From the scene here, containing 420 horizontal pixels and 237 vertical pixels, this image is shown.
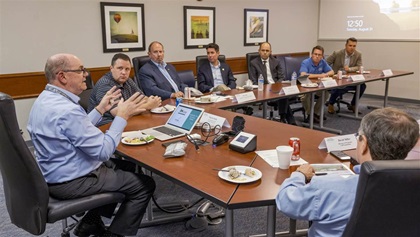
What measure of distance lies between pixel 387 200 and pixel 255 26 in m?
5.87

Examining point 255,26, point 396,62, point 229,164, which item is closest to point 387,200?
point 229,164

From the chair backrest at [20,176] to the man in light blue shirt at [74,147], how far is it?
155mm

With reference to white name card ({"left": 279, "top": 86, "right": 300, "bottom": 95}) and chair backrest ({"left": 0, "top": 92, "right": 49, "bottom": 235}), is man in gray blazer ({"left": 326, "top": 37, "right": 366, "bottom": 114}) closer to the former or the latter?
white name card ({"left": 279, "top": 86, "right": 300, "bottom": 95})

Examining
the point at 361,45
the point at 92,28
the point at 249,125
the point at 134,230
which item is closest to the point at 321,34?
the point at 361,45

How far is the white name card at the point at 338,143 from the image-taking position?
199 cm

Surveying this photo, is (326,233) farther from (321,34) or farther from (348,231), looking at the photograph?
(321,34)

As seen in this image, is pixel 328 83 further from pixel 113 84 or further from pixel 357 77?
pixel 113 84

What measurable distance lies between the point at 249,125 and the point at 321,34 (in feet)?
19.5

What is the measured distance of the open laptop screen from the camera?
2388 millimetres

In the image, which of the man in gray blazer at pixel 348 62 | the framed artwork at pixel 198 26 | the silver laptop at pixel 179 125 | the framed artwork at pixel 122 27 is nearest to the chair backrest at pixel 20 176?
the silver laptop at pixel 179 125

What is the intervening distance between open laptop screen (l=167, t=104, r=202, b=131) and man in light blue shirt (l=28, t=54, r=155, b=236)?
44 centimetres

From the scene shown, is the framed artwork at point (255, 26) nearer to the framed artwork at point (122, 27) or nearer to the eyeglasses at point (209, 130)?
the framed artwork at point (122, 27)

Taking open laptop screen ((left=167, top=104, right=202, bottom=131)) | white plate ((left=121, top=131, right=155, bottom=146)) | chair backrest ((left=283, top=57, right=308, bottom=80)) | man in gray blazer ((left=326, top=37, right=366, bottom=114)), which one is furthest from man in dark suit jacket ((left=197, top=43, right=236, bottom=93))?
white plate ((left=121, top=131, right=155, bottom=146))

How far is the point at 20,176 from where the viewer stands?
1.69 m
